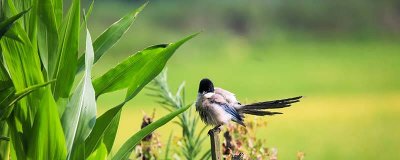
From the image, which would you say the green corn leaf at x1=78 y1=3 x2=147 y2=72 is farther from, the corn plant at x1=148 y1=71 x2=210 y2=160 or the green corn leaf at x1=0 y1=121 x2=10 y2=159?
the corn plant at x1=148 y1=71 x2=210 y2=160

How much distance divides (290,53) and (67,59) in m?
6.31

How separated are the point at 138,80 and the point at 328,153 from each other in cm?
339

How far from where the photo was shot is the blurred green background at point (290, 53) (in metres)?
6.46

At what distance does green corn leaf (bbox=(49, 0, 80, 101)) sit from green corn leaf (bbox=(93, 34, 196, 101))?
0.09 metres

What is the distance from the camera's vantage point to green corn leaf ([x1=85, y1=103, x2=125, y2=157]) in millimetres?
2072

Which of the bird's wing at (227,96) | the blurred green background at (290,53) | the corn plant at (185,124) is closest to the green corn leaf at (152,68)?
the bird's wing at (227,96)

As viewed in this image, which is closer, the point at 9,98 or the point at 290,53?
the point at 9,98

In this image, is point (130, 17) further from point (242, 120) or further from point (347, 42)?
point (347, 42)

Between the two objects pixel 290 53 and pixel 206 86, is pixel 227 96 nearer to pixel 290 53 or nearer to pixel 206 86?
pixel 206 86

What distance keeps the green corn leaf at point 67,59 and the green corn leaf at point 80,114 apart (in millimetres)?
65

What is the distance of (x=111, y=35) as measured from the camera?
2174 mm

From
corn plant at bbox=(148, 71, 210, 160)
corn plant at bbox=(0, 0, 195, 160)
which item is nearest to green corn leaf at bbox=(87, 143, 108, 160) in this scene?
corn plant at bbox=(0, 0, 195, 160)

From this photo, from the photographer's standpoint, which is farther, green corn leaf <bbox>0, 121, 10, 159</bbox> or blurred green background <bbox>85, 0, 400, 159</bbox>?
blurred green background <bbox>85, 0, 400, 159</bbox>

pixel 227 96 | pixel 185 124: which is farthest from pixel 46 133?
pixel 185 124
